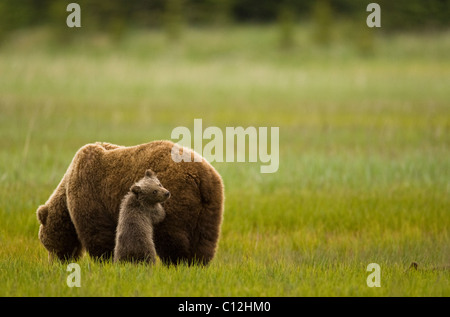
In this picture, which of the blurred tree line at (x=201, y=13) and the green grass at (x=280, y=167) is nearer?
the green grass at (x=280, y=167)

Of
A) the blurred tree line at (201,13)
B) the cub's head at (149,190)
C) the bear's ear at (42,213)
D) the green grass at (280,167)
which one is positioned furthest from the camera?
the blurred tree line at (201,13)

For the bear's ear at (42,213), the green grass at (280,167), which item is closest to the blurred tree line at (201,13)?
the green grass at (280,167)

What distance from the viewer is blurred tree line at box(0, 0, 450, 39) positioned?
51.1 metres

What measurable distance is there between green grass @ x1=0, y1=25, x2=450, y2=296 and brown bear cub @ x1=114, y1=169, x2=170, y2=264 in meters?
0.17

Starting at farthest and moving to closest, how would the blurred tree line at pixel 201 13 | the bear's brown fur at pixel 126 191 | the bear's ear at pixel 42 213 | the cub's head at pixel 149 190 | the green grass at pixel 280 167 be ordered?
the blurred tree line at pixel 201 13 → the bear's ear at pixel 42 213 → the bear's brown fur at pixel 126 191 → the green grass at pixel 280 167 → the cub's head at pixel 149 190

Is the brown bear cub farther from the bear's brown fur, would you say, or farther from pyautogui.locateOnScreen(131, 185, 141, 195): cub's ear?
the bear's brown fur

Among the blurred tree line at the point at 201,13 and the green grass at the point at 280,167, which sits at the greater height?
the blurred tree line at the point at 201,13

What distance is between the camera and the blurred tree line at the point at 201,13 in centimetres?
5111

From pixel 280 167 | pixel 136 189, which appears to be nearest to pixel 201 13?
pixel 280 167

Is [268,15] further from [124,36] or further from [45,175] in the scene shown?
[45,175]

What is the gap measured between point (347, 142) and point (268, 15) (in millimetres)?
48495

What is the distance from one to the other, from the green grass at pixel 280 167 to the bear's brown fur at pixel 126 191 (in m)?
0.22

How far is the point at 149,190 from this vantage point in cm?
547

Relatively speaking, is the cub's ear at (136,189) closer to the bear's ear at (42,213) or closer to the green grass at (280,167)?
the green grass at (280,167)
